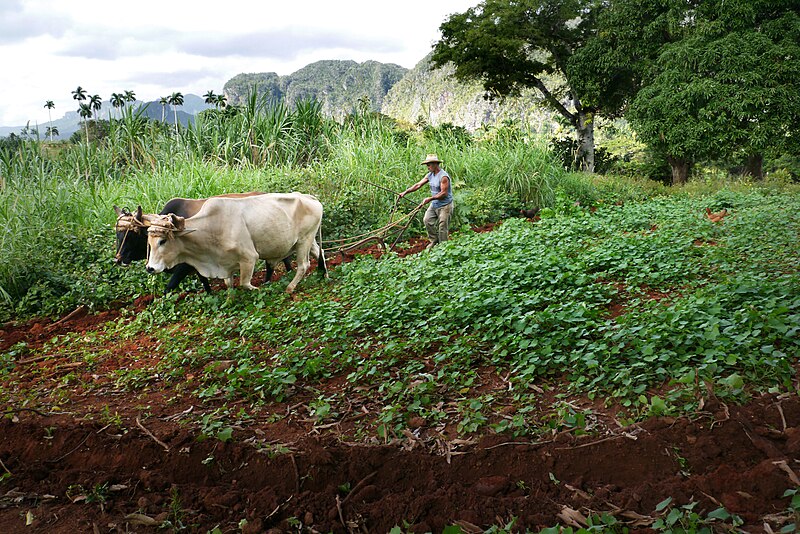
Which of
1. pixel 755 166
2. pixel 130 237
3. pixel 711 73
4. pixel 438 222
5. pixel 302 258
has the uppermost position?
pixel 711 73

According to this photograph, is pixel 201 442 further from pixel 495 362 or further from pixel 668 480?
pixel 668 480

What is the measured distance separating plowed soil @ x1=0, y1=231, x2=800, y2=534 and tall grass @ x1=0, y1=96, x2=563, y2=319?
4332 millimetres

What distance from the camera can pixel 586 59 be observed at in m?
21.3

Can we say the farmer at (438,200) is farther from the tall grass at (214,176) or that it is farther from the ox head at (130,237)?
the ox head at (130,237)

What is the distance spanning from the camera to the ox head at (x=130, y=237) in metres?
6.50

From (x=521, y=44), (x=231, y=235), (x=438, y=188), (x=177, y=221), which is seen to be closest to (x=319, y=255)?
(x=231, y=235)

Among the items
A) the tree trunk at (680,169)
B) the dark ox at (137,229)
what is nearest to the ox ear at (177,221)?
the dark ox at (137,229)

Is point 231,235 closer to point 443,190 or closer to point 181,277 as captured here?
point 181,277

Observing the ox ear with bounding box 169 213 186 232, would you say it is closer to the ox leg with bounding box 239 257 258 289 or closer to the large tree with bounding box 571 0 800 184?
the ox leg with bounding box 239 257 258 289

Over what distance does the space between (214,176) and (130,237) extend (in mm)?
3454

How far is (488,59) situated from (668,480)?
22.9m

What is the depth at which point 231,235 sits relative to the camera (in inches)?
261

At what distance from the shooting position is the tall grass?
779cm

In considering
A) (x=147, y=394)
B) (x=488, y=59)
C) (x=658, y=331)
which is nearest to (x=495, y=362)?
(x=658, y=331)
